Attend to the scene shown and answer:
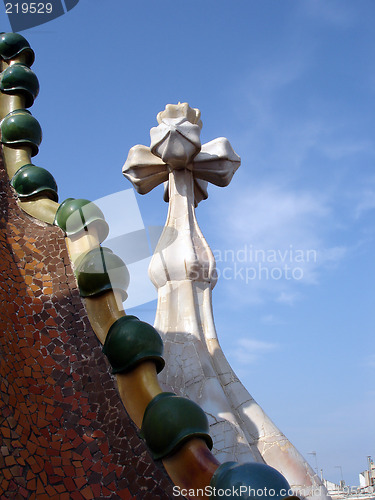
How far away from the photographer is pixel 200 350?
16.9ft

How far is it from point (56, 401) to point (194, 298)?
2342 mm

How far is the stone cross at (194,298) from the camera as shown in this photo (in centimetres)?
478

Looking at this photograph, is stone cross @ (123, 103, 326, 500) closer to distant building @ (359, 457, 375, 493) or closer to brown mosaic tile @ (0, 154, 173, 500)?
brown mosaic tile @ (0, 154, 173, 500)

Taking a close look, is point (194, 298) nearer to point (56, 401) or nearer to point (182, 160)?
point (182, 160)

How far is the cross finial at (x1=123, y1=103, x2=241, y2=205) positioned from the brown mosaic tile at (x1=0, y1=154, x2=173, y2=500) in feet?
7.70

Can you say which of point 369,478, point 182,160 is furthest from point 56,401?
point 369,478

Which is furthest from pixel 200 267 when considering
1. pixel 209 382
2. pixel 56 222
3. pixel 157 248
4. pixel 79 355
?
pixel 79 355

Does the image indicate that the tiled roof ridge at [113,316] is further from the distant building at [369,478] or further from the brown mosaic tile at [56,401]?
the distant building at [369,478]

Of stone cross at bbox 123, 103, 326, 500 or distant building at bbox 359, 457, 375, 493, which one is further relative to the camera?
distant building at bbox 359, 457, 375, 493

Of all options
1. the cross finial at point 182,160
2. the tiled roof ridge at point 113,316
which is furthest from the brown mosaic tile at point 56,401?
the cross finial at point 182,160

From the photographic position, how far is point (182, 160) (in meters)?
5.94

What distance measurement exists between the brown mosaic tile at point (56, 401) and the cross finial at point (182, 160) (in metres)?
2.35

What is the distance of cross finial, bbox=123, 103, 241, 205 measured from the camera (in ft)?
19.4

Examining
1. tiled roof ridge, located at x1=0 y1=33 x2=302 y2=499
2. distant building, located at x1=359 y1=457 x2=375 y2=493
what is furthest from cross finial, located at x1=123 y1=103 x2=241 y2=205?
distant building, located at x1=359 y1=457 x2=375 y2=493
